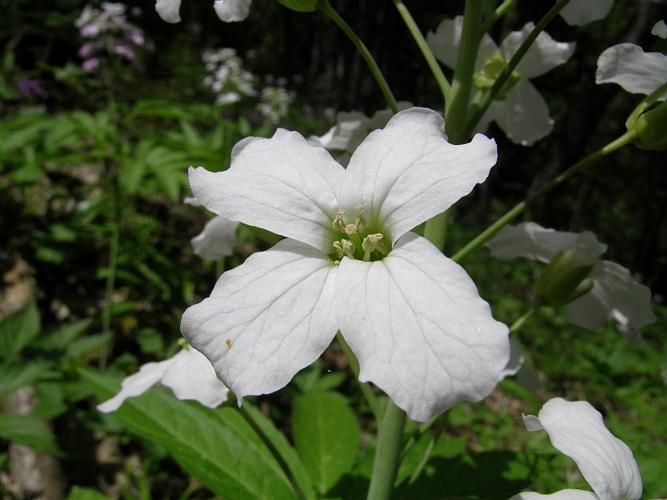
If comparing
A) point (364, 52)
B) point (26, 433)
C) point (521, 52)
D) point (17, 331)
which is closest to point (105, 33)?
point (17, 331)

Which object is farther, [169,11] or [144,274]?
[144,274]

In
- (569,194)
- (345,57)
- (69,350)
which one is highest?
(69,350)

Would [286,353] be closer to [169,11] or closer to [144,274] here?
[169,11]

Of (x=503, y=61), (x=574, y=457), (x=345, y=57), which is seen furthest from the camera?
(x=345, y=57)

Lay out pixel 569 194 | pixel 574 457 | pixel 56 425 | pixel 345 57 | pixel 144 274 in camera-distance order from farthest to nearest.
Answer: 1. pixel 345 57
2. pixel 569 194
3. pixel 144 274
4. pixel 56 425
5. pixel 574 457

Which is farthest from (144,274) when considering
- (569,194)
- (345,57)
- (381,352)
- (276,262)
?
(345,57)

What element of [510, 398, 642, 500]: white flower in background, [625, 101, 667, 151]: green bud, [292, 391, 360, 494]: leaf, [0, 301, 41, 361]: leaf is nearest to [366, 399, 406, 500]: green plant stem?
[510, 398, 642, 500]: white flower in background

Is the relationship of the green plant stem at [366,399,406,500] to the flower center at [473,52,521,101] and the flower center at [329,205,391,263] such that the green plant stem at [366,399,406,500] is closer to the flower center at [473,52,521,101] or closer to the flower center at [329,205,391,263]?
the flower center at [329,205,391,263]

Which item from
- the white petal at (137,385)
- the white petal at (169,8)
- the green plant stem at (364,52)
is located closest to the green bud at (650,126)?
the green plant stem at (364,52)
